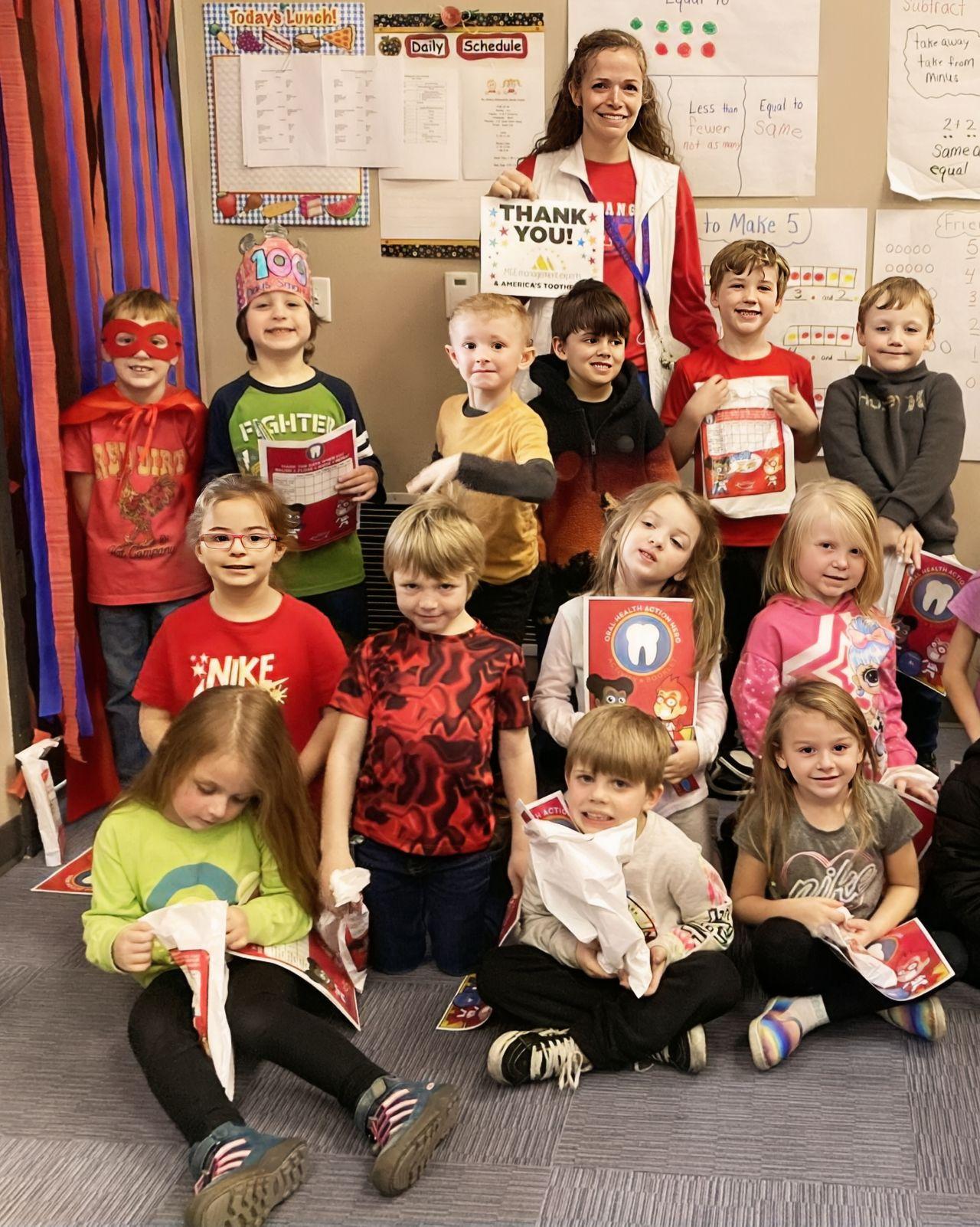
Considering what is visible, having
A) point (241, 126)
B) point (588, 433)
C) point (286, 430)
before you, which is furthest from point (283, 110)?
point (588, 433)

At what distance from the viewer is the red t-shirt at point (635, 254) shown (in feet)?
10.3

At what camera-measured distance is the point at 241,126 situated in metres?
3.56

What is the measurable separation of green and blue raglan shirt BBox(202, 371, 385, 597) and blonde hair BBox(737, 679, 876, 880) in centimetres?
118

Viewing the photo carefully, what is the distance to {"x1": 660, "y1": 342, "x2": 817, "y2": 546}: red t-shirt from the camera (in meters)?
2.99

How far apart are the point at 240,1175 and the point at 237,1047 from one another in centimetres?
34

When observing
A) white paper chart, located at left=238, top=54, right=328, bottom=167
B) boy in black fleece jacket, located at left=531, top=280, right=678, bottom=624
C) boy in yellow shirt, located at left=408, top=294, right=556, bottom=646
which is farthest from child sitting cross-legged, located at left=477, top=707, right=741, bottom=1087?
white paper chart, located at left=238, top=54, right=328, bottom=167

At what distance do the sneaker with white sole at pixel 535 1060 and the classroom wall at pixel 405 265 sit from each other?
214cm

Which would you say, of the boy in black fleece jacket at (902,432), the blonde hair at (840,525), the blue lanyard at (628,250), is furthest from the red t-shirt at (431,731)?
the blue lanyard at (628,250)

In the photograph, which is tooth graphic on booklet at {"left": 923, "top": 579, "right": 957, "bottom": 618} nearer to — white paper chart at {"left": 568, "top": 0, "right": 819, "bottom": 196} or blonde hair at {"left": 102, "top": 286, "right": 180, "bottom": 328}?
white paper chart at {"left": 568, "top": 0, "right": 819, "bottom": 196}

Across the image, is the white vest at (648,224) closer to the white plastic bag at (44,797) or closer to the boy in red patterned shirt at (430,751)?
the boy in red patterned shirt at (430,751)

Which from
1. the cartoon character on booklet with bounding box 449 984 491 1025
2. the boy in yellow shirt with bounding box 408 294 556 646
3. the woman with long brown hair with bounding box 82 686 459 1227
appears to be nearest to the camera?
the woman with long brown hair with bounding box 82 686 459 1227

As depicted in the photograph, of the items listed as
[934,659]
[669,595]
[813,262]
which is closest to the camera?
[669,595]

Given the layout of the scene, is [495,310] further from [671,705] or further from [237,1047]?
[237,1047]

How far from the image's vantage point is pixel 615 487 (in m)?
2.86
